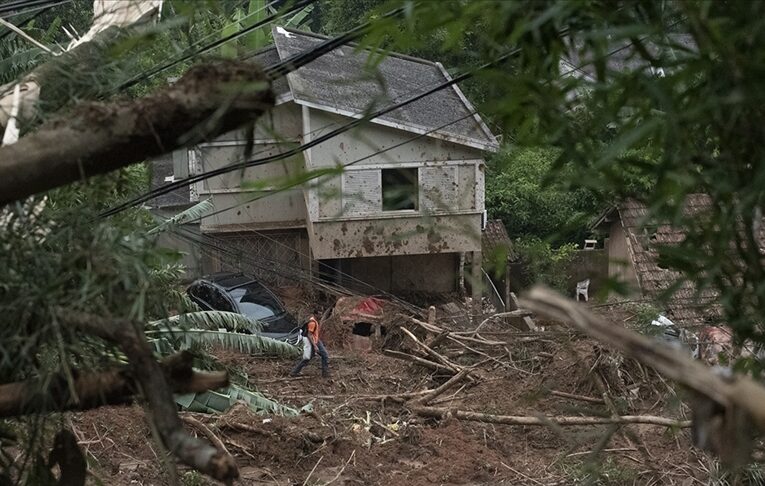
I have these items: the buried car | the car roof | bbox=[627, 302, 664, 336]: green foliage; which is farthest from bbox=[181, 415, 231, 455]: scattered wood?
the car roof

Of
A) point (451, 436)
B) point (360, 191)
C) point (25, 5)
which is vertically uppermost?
point (25, 5)

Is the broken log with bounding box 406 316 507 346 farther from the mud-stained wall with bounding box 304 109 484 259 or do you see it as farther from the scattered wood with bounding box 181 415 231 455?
the scattered wood with bounding box 181 415 231 455

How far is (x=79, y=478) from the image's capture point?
2719mm

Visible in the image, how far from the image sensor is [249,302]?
1720 cm

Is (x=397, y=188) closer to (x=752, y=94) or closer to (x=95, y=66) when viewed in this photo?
(x=752, y=94)

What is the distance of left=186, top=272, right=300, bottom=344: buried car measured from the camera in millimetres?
16625

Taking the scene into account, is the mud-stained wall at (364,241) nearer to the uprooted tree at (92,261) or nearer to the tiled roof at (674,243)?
the tiled roof at (674,243)

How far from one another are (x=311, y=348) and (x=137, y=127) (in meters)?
12.9

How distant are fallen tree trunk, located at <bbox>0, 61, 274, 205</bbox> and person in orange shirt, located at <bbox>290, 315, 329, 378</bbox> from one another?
41.8 ft

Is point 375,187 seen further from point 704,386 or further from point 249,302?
point 704,386

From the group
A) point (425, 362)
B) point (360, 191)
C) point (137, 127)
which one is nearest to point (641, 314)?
point (425, 362)

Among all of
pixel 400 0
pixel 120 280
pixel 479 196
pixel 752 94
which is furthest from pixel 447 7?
pixel 479 196

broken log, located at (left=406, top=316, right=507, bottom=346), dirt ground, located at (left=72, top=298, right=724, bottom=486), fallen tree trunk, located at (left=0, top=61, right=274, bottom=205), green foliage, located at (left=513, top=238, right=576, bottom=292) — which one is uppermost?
fallen tree trunk, located at (left=0, top=61, right=274, bottom=205)

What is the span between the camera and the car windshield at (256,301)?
16875 mm
